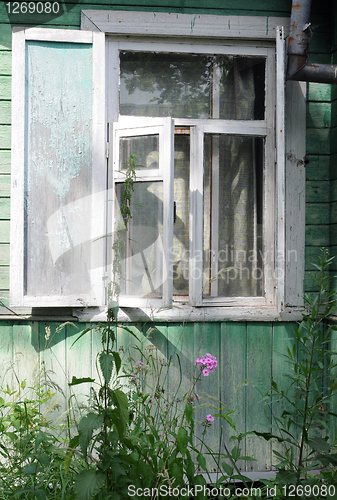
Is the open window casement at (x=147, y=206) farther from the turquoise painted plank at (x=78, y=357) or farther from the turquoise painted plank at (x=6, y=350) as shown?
the turquoise painted plank at (x=6, y=350)

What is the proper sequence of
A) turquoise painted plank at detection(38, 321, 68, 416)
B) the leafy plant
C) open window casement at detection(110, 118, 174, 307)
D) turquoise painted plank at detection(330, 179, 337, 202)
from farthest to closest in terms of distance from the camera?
turquoise painted plank at detection(330, 179, 337, 202)
turquoise painted plank at detection(38, 321, 68, 416)
open window casement at detection(110, 118, 174, 307)
the leafy plant

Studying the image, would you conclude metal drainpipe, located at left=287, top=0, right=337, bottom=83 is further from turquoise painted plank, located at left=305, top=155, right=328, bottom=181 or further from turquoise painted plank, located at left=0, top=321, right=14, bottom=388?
turquoise painted plank, located at left=0, top=321, right=14, bottom=388

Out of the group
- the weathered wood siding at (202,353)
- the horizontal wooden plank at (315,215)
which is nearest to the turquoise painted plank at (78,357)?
the weathered wood siding at (202,353)

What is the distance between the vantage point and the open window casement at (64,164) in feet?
8.21

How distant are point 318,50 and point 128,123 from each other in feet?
4.32

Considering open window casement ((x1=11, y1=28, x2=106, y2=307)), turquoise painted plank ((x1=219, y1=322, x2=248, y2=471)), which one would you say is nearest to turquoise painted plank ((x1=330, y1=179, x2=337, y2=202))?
turquoise painted plank ((x1=219, y1=322, x2=248, y2=471))

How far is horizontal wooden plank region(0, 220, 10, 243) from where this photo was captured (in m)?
2.62

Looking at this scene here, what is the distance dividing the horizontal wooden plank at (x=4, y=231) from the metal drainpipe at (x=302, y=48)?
197 cm

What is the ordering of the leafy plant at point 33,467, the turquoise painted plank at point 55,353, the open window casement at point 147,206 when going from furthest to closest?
1. the turquoise painted plank at point 55,353
2. the open window casement at point 147,206
3. the leafy plant at point 33,467

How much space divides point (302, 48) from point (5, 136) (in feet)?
6.16

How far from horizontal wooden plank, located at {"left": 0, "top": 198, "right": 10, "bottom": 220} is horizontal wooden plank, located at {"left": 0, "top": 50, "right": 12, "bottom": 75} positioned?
0.78 m

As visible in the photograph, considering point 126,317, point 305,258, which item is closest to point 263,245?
point 305,258

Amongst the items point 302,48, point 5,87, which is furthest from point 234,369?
point 5,87

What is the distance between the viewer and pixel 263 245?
2779mm
